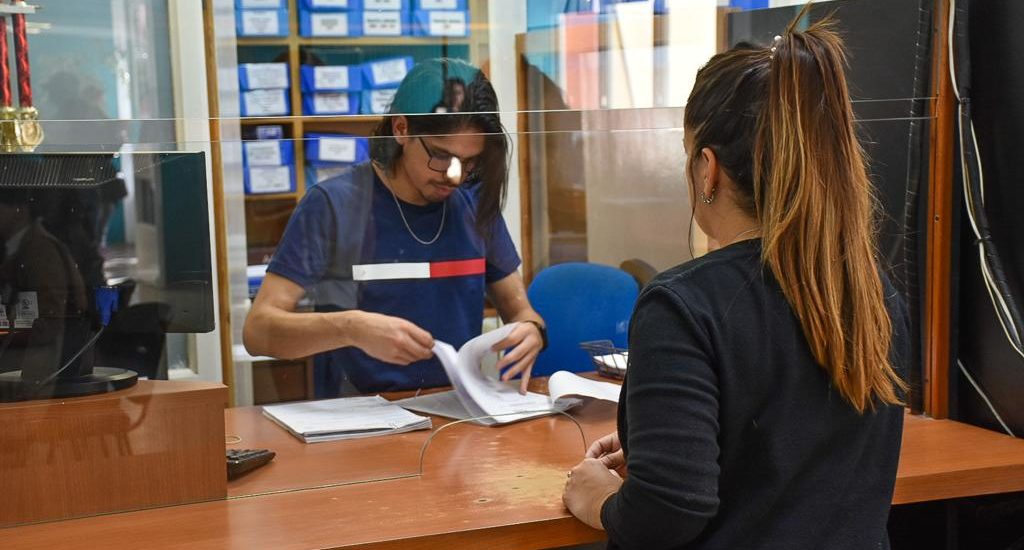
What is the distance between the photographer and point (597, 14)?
6.87 ft

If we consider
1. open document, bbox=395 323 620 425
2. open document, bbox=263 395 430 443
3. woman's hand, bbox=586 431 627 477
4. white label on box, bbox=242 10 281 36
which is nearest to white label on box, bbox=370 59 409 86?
white label on box, bbox=242 10 281 36

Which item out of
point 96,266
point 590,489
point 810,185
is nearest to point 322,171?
point 96,266

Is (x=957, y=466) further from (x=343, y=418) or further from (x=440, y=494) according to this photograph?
(x=343, y=418)

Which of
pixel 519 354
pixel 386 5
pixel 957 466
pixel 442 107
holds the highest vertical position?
pixel 386 5

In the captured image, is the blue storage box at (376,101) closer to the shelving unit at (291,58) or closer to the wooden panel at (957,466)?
the shelving unit at (291,58)

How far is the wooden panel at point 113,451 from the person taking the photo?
1437mm

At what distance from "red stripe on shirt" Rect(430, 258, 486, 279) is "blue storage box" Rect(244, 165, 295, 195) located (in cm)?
36

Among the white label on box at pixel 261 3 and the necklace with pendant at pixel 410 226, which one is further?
the necklace with pendant at pixel 410 226

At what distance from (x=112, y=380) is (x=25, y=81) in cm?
49

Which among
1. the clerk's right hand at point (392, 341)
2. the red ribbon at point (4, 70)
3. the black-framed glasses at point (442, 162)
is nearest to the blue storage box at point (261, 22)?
the black-framed glasses at point (442, 162)

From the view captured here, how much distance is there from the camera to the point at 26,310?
1.48 meters

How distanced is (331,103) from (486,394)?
635mm

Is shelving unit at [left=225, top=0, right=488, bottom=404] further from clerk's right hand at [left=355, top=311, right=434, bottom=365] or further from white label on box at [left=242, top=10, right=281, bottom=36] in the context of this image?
clerk's right hand at [left=355, top=311, right=434, bottom=365]

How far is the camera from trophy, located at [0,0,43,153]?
5.00 ft
